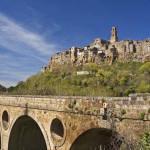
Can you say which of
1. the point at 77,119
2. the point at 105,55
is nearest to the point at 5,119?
the point at 77,119

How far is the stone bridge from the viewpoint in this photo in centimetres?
1035

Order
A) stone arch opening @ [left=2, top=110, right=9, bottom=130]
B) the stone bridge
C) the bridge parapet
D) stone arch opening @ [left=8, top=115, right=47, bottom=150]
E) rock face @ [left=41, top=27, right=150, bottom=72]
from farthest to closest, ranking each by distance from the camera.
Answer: rock face @ [left=41, top=27, right=150, bottom=72] → stone arch opening @ [left=2, top=110, right=9, bottom=130] → stone arch opening @ [left=8, top=115, right=47, bottom=150] → the stone bridge → the bridge parapet

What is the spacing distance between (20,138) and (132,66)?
3726cm

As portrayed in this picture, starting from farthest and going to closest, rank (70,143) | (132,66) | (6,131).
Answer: (132,66), (6,131), (70,143)

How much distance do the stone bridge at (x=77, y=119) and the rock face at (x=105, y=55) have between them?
1660 inches

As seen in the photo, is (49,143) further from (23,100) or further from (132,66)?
(132,66)

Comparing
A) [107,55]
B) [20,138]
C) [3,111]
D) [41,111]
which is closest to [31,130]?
[20,138]

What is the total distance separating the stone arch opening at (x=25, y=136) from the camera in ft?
74.4

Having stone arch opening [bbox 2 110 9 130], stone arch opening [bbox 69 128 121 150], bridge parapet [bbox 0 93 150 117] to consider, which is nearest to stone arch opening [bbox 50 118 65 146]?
bridge parapet [bbox 0 93 150 117]

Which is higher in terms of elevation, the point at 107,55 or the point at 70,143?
the point at 107,55

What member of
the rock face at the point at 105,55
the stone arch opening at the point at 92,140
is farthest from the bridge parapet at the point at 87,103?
the rock face at the point at 105,55

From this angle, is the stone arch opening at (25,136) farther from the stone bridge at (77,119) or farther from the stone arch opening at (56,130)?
the stone arch opening at (56,130)

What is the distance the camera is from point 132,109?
1045cm

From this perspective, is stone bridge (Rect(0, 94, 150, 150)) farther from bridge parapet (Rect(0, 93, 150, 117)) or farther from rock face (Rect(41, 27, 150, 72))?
rock face (Rect(41, 27, 150, 72))
